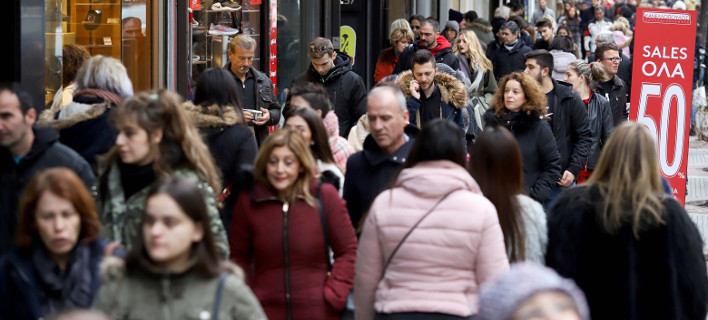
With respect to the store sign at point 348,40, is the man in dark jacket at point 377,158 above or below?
below

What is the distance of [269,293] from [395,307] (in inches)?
25.7

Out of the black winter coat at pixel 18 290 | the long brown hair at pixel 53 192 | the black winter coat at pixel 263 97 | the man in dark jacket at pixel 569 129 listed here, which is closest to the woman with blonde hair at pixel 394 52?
the black winter coat at pixel 263 97

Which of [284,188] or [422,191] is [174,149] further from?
[422,191]

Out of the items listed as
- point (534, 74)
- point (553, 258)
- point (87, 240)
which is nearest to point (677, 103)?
point (534, 74)

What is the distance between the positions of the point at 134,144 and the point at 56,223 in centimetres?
95

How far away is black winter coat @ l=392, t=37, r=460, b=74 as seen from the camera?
42.5 feet

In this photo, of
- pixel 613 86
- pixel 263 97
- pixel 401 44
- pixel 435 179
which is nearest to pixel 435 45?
pixel 401 44

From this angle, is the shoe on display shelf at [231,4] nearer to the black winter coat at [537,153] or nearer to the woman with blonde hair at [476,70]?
the woman with blonde hair at [476,70]

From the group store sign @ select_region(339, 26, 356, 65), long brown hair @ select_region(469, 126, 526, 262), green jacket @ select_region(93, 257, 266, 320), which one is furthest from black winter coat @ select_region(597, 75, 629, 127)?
green jacket @ select_region(93, 257, 266, 320)

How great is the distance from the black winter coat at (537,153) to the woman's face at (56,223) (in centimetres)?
→ 451

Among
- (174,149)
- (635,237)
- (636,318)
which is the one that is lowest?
(636,318)

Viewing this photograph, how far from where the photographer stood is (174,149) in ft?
17.5

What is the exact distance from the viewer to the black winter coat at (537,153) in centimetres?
836

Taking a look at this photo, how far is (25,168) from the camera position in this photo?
5453mm
